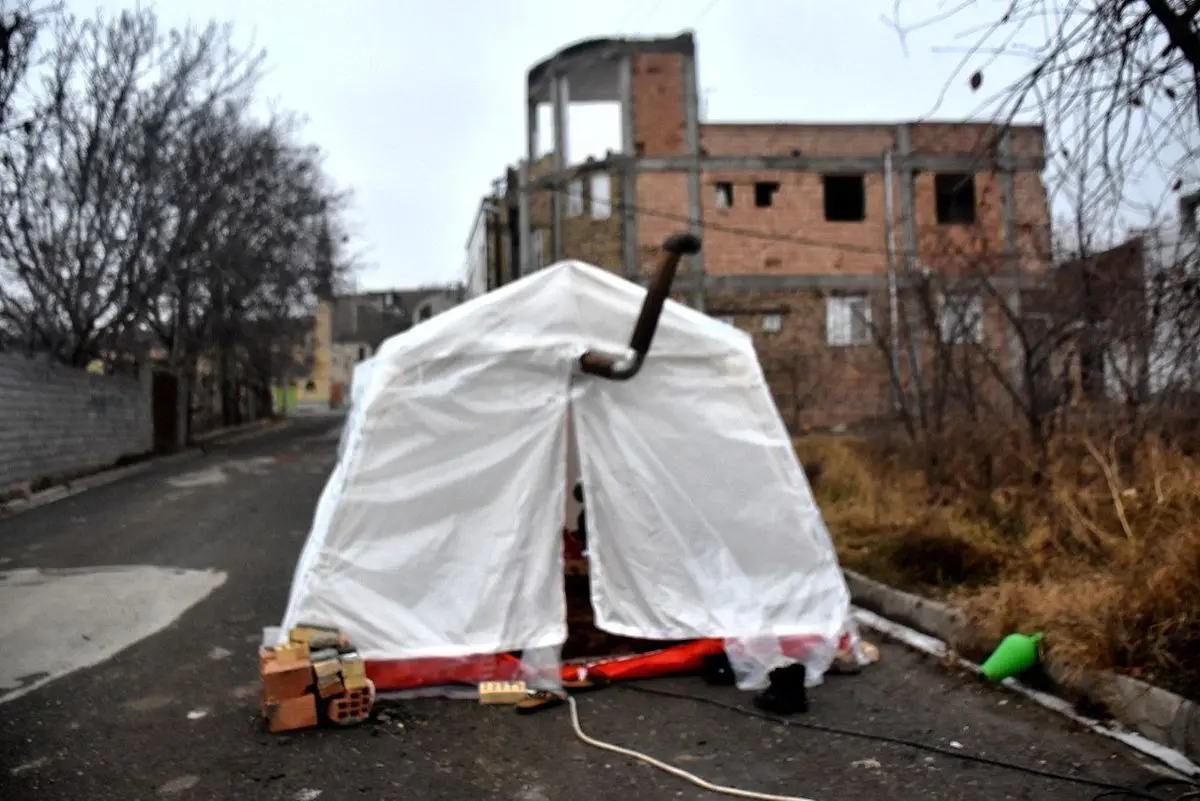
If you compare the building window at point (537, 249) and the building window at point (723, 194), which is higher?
the building window at point (723, 194)

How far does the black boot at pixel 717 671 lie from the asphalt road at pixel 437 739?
0.11 m

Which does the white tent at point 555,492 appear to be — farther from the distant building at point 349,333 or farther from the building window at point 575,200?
the distant building at point 349,333

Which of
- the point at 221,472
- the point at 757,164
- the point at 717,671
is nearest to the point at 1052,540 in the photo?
the point at 717,671

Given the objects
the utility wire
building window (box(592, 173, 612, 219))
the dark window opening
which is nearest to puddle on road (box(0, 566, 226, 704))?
the utility wire

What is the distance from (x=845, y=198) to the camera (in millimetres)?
27531

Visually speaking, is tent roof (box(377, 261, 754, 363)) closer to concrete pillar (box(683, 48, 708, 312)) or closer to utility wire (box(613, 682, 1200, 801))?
utility wire (box(613, 682, 1200, 801))

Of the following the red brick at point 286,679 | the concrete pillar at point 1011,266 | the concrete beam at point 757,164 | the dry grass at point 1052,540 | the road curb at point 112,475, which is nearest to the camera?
the red brick at point 286,679

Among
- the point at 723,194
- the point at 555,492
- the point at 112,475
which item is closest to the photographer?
the point at 555,492

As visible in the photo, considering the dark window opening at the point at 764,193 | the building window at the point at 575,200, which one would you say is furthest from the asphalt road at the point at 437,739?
the dark window opening at the point at 764,193

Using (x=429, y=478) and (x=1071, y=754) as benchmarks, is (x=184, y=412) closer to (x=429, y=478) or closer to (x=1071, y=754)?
(x=429, y=478)

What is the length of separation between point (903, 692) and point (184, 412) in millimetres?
23162

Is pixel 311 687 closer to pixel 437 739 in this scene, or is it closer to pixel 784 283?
pixel 437 739

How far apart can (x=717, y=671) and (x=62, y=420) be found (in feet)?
50.3

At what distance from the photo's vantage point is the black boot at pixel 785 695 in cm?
504
